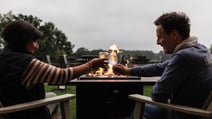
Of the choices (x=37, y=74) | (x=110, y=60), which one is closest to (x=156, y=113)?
(x=110, y=60)

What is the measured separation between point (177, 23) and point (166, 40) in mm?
158

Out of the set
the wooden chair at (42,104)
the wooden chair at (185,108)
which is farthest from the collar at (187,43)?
the wooden chair at (42,104)

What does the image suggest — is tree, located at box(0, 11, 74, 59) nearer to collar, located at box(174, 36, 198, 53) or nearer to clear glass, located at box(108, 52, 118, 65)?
clear glass, located at box(108, 52, 118, 65)

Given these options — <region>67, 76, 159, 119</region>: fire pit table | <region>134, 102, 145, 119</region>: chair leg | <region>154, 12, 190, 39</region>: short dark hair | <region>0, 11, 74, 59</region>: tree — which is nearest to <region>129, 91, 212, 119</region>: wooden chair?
<region>134, 102, 145, 119</region>: chair leg

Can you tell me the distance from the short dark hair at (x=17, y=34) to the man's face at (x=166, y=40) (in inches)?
33.3

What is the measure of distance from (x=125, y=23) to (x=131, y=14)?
1.28 ft

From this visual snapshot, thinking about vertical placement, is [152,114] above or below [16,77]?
below

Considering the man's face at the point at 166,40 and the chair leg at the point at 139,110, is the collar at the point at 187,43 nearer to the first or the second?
the man's face at the point at 166,40

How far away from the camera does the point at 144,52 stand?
699cm

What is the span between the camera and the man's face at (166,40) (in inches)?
95.1

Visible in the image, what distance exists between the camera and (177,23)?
2.35m

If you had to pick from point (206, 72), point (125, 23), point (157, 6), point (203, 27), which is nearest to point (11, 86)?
Answer: point (206, 72)

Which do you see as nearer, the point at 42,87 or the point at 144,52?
the point at 42,87

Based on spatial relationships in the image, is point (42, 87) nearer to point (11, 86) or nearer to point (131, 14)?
point (11, 86)
